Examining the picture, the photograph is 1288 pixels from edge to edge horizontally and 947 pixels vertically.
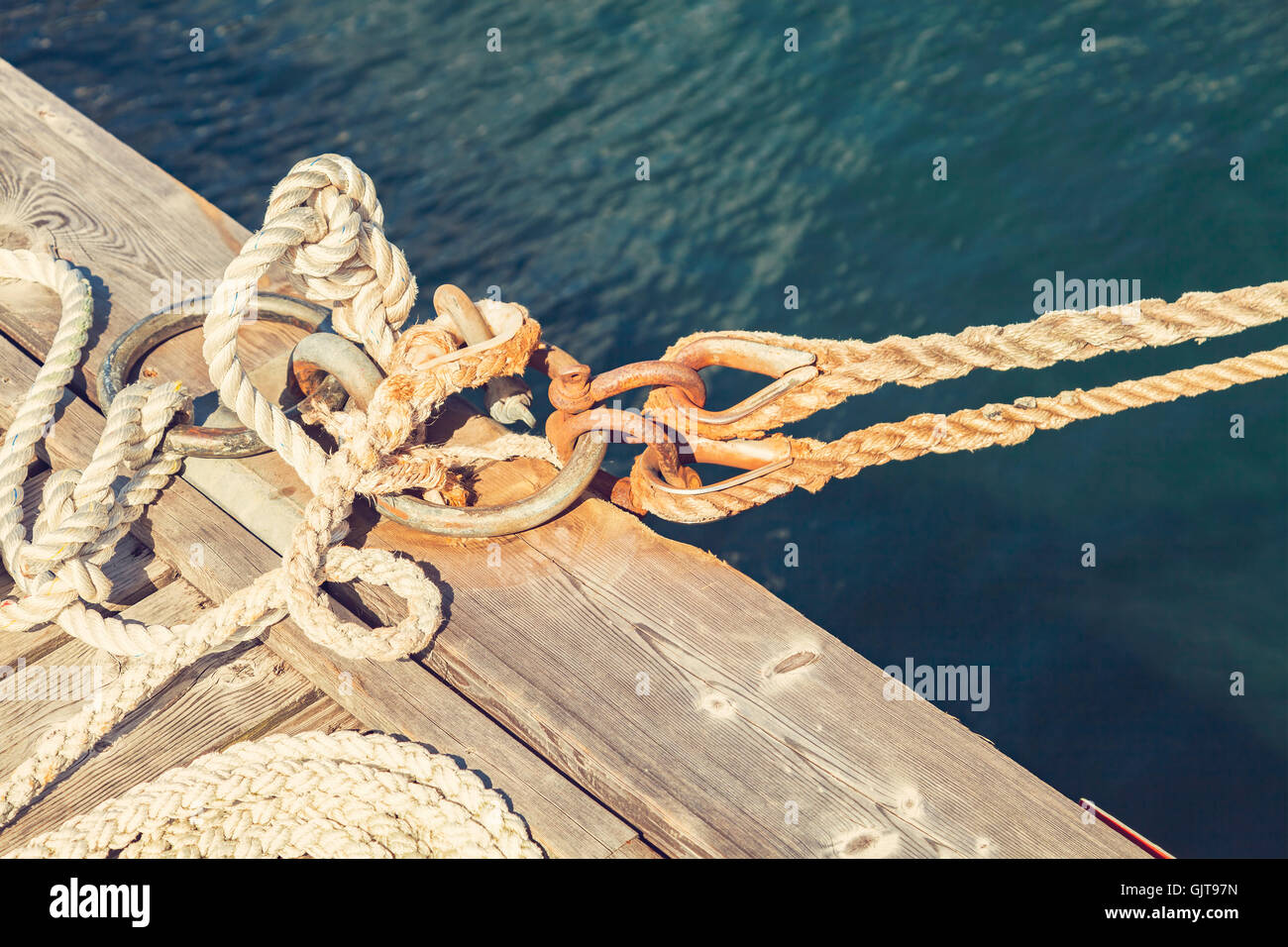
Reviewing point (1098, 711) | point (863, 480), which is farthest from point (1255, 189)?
point (1098, 711)

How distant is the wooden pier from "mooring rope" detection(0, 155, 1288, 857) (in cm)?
8

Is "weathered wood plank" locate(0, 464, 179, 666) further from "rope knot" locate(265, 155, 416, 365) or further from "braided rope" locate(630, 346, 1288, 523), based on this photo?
"braided rope" locate(630, 346, 1288, 523)

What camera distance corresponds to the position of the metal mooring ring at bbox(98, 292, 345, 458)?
2.12m

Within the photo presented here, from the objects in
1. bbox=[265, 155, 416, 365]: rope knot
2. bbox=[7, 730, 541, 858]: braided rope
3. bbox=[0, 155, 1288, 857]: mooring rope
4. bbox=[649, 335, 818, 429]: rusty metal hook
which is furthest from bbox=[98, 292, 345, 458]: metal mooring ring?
bbox=[649, 335, 818, 429]: rusty metal hook

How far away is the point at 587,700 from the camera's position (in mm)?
1873

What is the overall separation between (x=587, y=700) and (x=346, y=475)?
663 millimetres

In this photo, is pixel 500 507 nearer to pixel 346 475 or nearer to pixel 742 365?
pixel 346 475

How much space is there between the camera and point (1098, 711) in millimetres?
3818

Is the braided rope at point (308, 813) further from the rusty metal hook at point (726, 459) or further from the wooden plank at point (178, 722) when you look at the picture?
the rusty metal hook at point (726, 459)

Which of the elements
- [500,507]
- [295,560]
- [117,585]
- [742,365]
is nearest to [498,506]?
[500,507]

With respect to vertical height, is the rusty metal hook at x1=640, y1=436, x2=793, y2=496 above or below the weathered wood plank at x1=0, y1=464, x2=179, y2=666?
above

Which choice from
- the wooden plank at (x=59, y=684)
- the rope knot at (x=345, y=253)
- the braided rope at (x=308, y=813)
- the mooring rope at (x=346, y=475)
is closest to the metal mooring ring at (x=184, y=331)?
the mooring rope at (x=346, y=475)
